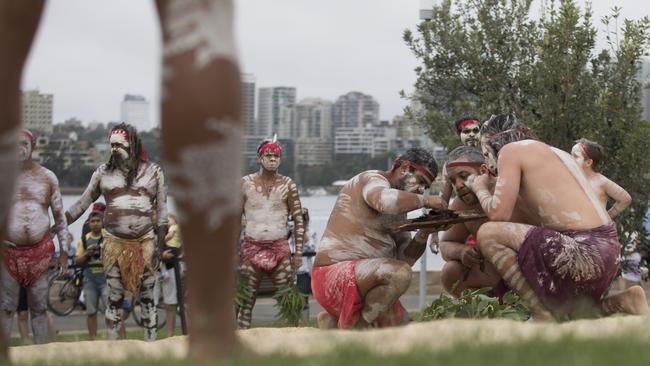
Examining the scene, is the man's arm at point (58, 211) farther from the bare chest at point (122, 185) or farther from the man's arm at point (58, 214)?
the bare chest at point (122, 185)

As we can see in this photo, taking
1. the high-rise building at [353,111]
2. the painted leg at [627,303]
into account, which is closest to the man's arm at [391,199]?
the painted leg at [627,303]

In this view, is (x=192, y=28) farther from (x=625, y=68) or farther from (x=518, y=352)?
(x=625, y=68)

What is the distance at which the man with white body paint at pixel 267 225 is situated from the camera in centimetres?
1196

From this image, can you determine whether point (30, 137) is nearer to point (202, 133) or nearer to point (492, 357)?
point (202, 133)

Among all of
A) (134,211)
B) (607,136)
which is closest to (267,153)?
(134,211)

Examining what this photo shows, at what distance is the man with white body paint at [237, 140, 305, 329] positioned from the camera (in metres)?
12.0

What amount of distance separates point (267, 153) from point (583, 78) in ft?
16.6

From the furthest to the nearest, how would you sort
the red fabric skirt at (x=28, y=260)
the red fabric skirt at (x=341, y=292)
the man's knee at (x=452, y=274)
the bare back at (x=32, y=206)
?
the red fabric skirt at (x=28, y=260), the bare back at (x=32, y=206), the man's knee at (x=452, y=274), the red fabric skirt at (x=341, y=292)

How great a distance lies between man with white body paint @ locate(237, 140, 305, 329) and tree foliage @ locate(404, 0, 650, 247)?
410cm

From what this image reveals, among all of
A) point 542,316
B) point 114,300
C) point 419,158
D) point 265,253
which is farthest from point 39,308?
point 542,316

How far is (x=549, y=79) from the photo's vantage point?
49.3ft

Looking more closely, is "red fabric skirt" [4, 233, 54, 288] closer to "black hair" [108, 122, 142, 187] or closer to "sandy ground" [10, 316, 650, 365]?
"black hair" [108, 122, 142, 187]

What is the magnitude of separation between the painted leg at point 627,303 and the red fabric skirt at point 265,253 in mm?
4812

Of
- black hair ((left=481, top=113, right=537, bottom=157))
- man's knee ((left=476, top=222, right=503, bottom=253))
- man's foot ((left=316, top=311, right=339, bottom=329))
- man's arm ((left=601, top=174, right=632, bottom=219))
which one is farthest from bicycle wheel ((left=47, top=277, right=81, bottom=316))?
man's knee ((left=476, top=222, right=503, bottom=253))
